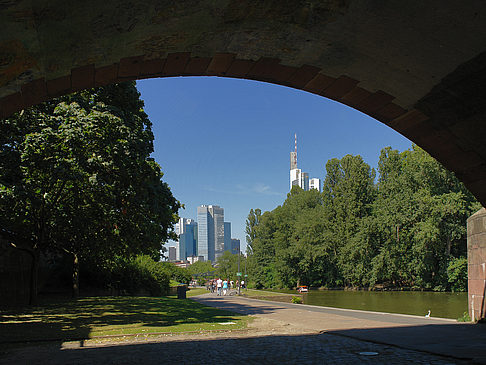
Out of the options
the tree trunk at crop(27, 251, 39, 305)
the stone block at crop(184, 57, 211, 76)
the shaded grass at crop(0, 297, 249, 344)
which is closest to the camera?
the stone block at crop(184, 57, 211, 76)

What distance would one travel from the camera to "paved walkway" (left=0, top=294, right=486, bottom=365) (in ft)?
22.8

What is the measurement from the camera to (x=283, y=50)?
413cm

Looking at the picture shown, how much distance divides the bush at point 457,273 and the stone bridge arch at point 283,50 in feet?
141

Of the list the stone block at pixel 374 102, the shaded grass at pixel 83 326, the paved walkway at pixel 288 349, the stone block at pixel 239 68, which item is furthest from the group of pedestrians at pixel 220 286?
the stone block at pixel 239 68

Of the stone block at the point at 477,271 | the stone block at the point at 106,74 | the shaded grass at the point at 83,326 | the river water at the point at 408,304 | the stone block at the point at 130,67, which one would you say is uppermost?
the stone block at the point at 130,67

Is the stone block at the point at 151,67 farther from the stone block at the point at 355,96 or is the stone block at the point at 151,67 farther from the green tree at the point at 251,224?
the green tree at the point at 251,224

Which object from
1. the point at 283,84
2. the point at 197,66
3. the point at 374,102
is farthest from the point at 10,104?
the point at 374,102

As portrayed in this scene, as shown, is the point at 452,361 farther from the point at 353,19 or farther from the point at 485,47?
the point at 353,19

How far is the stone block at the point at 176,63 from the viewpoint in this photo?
13.3 ft

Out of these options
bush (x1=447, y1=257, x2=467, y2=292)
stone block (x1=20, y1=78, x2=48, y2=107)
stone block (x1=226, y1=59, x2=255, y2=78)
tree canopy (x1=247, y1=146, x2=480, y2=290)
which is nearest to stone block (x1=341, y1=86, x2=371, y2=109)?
stone block (x1=226, y1=59, x2=255, y2=78)

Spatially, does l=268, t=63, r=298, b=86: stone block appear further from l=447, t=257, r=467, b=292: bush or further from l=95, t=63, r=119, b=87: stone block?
l=447, t=257, r=467, b=292: bush

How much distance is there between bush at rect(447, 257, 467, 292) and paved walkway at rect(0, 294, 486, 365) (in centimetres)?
3572

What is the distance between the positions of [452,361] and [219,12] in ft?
20.1

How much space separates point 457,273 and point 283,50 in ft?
147
